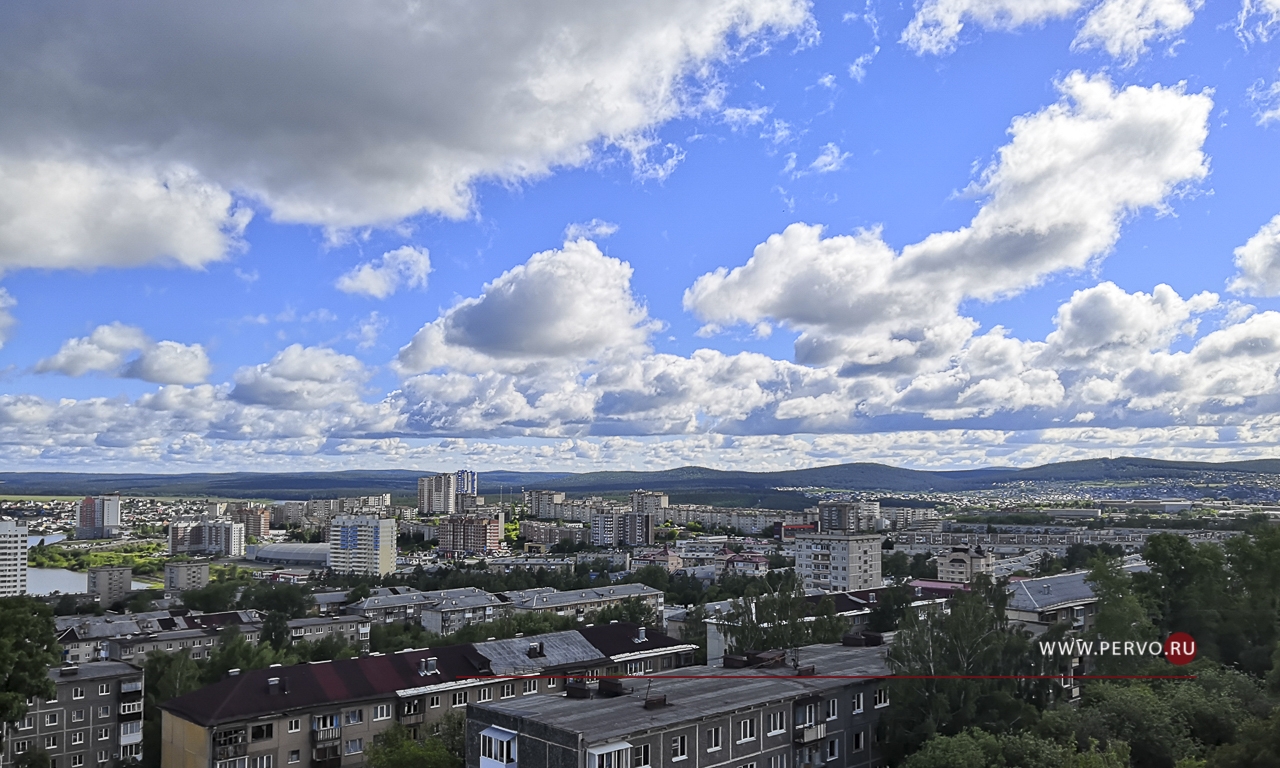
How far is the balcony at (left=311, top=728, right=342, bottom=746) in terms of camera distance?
73.2ft

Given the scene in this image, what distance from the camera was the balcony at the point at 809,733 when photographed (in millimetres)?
18609

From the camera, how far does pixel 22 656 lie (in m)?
19.2

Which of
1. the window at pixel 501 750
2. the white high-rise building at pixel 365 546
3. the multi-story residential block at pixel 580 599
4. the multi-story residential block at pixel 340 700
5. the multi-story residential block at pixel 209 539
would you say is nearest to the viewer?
the window at pixel 501 750

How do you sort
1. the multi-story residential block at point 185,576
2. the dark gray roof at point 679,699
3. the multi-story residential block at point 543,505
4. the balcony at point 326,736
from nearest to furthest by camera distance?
the dark gray roof at point 679,699
the balcony at point 326,736
the multi-story residential block at point 185,576
the multi-story residential block at point 543,505

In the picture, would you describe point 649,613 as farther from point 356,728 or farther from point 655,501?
point 655,501

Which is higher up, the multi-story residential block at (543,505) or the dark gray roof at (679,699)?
the dark gray roof at (679,699)

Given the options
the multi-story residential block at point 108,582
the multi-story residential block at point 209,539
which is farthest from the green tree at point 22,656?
the multi-story residential block at point 209,539

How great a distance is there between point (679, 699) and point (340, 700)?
9749 millimetres

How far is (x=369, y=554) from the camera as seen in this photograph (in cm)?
10412

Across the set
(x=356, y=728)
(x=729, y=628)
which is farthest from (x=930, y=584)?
(x=356, y=728)

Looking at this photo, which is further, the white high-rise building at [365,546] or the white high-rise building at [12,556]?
the white high-rise building at [365,546]

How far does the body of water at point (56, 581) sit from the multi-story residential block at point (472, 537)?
1451 inches

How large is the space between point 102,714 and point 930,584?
38956mm

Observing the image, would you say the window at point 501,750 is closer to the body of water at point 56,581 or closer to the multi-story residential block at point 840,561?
the multi-story residential block at point 840,561
